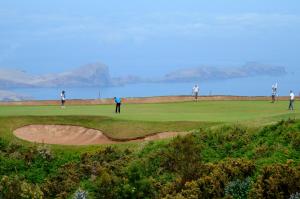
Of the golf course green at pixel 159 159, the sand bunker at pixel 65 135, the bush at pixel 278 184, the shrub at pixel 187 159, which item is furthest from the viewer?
the sand bunker at pixel 65 135

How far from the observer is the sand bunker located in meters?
30.6

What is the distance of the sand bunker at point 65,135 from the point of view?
30.6 meters

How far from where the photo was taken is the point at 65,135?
32.3 meters

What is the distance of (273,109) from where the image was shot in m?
38.6

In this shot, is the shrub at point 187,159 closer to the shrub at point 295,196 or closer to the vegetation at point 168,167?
the vegetation at point 168,167

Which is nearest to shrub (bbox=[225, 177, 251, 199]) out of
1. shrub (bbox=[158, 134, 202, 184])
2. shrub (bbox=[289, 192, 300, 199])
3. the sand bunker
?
shrub (bbox=[158, 134, 202, 184])

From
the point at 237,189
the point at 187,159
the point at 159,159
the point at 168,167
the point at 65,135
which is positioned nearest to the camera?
the point at 237,189

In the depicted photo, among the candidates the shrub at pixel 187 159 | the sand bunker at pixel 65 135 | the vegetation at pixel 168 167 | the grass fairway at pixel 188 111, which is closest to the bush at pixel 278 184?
the vegetation at pixel 168 167

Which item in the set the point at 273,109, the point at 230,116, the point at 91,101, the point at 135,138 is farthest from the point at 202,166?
the point at 91,101

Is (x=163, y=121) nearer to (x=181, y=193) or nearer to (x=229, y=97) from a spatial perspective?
(x=181, y=193)

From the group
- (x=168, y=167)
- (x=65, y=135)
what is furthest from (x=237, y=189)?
(x=65, y=135)

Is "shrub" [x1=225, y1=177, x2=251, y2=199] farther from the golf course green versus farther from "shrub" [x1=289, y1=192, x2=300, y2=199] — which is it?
"shrub" [x1=289, y1=192, x2=300, y2=199]

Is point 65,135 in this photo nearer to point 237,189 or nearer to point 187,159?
point 187,159

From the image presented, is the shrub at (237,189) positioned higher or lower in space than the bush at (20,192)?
higher
